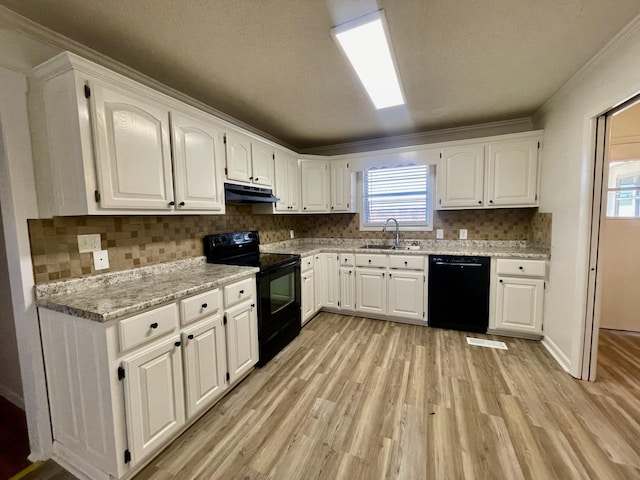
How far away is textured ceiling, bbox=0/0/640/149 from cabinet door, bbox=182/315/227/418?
1765mm

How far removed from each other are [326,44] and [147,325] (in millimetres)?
1953

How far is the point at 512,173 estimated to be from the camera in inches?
116

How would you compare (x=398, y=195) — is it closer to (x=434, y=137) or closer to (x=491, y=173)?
(x=434, y=137)

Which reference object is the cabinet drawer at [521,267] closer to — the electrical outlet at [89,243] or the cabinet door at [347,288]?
the cabinet door at [347,288]

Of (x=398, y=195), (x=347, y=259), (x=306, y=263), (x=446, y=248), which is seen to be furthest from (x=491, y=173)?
(x=306, y=263)

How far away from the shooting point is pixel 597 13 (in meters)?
1.47

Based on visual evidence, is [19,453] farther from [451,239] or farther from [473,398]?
[451,239]

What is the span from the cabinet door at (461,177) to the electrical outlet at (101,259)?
327 centimetres

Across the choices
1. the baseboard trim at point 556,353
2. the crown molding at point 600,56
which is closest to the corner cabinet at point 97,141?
the crown molding at point 600,56

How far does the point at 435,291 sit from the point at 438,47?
2338mm

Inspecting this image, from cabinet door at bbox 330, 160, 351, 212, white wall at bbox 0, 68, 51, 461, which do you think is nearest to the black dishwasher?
cabinet door at bbox 330, 160, 351, 212

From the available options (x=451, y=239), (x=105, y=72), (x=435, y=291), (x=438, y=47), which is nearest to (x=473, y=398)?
(x=435, y=291)

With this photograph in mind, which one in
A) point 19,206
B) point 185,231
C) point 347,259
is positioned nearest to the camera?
point 19,206

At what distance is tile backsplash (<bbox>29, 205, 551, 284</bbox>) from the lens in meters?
1.55
